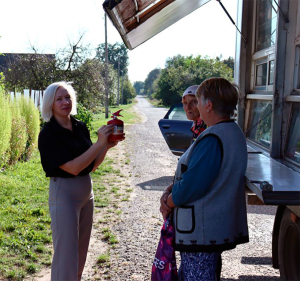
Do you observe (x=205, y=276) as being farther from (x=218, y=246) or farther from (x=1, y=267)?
(x=1, y=267)

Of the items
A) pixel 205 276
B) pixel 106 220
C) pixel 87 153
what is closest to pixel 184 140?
pixel 106 220

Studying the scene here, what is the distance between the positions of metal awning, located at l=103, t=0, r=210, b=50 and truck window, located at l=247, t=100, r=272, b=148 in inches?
71.8

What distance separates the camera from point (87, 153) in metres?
2.83

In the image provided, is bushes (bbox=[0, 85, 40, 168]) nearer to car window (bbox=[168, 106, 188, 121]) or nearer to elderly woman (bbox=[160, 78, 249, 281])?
car window (bbox=[168, 106, 188, 121])

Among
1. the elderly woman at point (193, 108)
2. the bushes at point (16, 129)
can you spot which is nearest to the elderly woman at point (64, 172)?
the elderly woman at point (193, 108)

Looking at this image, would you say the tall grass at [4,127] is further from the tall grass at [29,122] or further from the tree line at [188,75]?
the tree line at [188,75]

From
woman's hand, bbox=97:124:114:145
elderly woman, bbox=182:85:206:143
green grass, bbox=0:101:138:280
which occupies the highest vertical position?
elderly woman, bbox=182:85:206:143

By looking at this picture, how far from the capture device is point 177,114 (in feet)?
33.6

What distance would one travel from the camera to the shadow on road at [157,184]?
8012 millimetres

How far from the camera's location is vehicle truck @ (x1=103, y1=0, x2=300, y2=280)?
2.42 metres

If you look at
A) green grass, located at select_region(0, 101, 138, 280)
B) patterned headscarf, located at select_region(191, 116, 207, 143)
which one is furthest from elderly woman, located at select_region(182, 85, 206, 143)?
green grass, located at select_region(0, 101, 138, 280)

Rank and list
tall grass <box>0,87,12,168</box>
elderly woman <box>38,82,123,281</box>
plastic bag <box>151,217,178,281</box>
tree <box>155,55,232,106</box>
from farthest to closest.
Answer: tree <box>155,55,232,106</box>
tall grass <box>0,87,12,168</box>
elderly woman <box>38,82,123,281</box>
plastic bag <box>151,217,178,281</box>

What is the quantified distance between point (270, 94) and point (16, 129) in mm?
6680

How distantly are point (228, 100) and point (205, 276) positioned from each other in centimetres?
107
